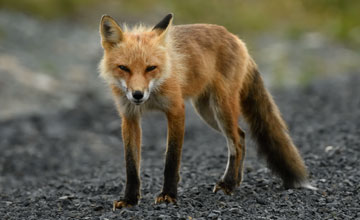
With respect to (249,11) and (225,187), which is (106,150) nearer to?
(225,187)

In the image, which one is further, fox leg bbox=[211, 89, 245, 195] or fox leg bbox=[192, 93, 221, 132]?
fox leg bbox=[192, 93, 221, 132]

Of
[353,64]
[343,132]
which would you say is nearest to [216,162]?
[343,132]

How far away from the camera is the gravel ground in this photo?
5086 mm

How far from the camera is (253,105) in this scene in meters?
6.21

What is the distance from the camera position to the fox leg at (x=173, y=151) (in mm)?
5152

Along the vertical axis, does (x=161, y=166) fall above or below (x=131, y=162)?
below

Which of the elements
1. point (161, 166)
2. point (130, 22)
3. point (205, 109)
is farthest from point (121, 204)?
point (130, 22)

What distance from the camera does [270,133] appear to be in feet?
19.9

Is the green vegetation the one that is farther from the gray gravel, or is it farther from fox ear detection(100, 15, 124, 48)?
fox ear detection(100, 15, 124, 48)

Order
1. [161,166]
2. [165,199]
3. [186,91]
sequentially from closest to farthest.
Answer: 1. [165,199]
2. [186,91]
3. [161,166]

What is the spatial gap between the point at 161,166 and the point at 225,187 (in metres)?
2.12

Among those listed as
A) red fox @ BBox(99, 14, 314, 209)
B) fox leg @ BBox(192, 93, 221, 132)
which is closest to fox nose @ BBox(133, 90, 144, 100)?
red fox @ BBox(99, 14, 314, 209)

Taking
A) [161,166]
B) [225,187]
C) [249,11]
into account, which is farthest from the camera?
[249,11]

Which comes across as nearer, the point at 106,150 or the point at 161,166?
the point at 161,166
